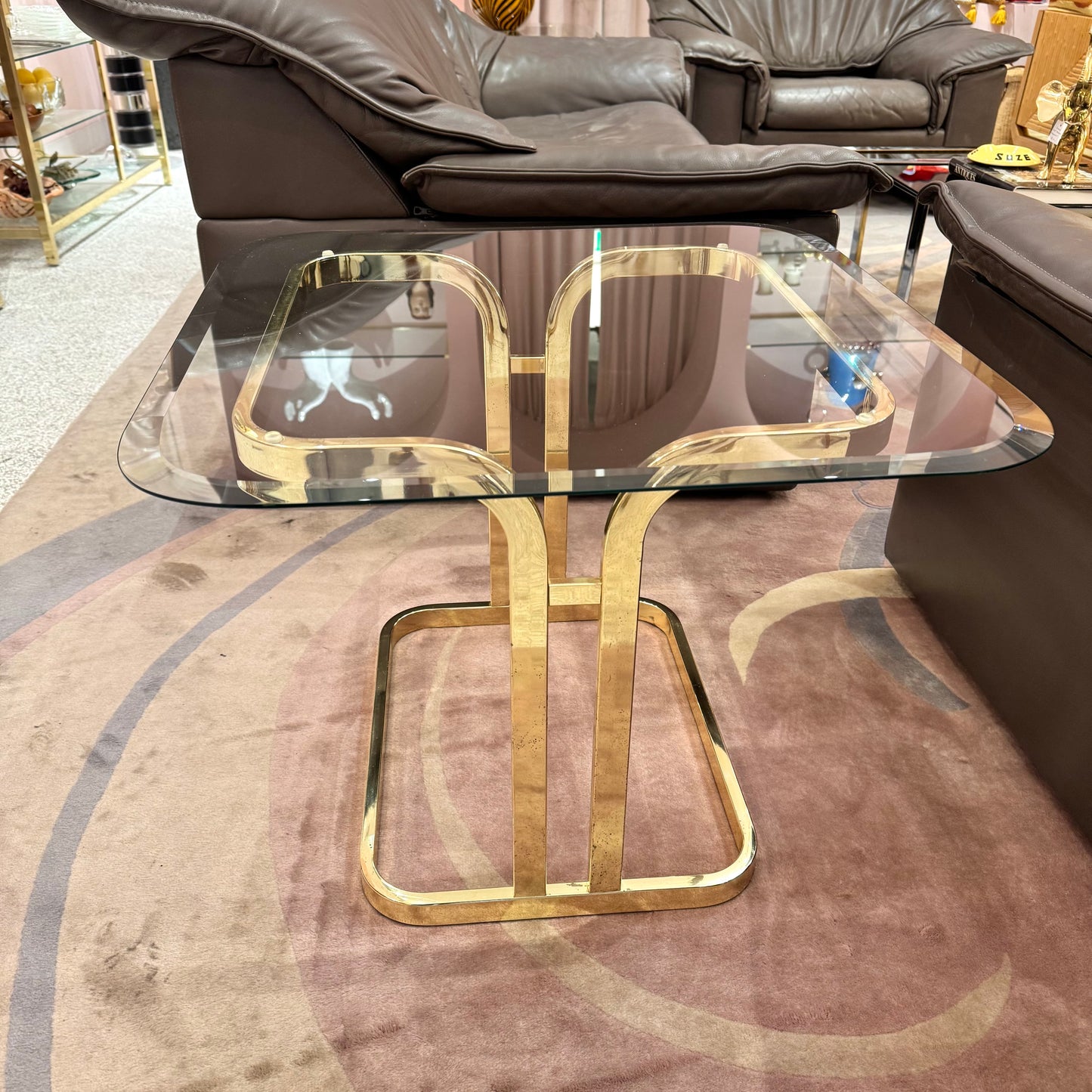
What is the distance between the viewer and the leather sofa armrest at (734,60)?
3.06m

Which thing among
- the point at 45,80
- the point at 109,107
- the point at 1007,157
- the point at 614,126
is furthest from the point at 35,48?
the point at 1007,157

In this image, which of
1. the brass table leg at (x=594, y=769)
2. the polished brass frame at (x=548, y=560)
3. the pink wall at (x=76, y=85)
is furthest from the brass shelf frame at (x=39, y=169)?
the brass table leg at (x=594, y=769)

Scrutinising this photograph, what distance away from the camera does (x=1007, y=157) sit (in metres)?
2.24

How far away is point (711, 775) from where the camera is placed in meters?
1.16

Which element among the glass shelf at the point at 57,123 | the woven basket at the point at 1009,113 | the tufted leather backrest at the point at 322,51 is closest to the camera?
the tufted leather backrest at the point at 322,51

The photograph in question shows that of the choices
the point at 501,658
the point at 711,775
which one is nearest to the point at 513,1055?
the point at 711,775

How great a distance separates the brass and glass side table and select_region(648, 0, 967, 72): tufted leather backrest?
8.60 feet

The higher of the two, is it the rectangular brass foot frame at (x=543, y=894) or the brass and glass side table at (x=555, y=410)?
the brass and glass side table at (x=555, y=410)

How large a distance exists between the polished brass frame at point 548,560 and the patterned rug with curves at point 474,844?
3cm

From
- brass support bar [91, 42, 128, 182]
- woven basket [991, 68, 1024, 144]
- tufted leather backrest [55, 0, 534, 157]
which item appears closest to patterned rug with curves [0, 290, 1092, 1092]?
tufted leather backrest [55, 0, 534, 157]

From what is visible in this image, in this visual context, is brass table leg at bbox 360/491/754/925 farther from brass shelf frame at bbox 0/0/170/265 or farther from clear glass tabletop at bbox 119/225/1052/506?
brass shelf frame at bbox 0/0/170/265

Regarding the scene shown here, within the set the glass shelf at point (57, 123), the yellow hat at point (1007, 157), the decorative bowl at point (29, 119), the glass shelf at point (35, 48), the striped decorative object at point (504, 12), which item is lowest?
the glass shelf at point (57, 123)

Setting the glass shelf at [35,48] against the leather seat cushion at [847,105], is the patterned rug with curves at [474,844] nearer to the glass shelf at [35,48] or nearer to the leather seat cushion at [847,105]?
the glass shelf at [35,48]

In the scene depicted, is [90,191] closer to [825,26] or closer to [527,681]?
[825,26]
